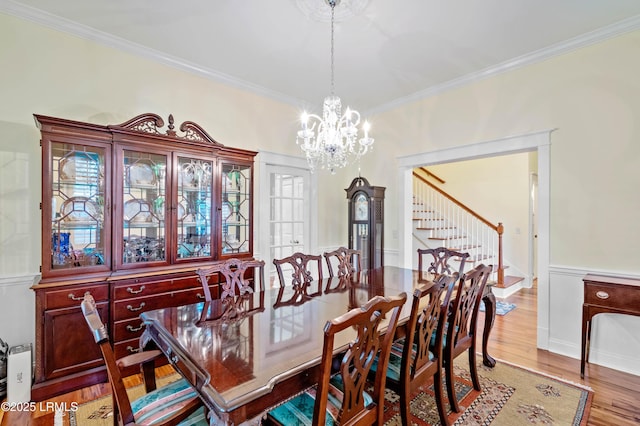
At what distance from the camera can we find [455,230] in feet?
19.7

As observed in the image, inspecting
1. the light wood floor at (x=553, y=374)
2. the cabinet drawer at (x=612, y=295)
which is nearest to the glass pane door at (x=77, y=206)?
the light wood floor at (x=553, y=374)

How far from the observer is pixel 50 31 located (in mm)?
2535

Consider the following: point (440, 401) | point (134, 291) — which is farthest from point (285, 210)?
point (440, 401)

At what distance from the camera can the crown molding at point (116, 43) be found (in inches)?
93.9

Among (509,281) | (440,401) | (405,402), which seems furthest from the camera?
(509,281)

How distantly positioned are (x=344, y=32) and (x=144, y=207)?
2.48 meters

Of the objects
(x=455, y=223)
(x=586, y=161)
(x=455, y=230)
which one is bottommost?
(x=455, y=230)

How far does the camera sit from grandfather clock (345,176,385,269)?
4.18 metres

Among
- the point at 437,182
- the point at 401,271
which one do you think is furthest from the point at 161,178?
the point at 437,182

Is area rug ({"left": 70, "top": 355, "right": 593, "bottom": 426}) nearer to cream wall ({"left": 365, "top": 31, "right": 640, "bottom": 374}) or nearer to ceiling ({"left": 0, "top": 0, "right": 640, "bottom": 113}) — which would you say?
cream wall ({"left": 365, "top": 31, "right": 640, "bottom": 374})

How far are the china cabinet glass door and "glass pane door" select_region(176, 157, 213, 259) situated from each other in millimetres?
187

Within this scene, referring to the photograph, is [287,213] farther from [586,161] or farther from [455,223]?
[455,223]

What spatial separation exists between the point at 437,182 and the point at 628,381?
16.7 feet

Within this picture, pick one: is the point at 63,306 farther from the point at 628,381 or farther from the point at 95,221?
the point at 628,381
